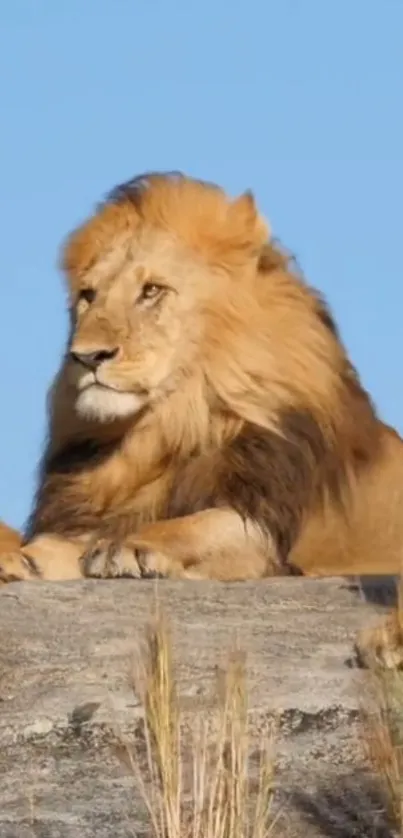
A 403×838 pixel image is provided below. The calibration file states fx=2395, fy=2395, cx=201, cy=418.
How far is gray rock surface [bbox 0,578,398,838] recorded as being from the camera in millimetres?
4109

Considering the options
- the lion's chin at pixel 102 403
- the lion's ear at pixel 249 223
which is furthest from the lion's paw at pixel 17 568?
the lion's ear at pixel 249 223

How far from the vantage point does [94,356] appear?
21.5 ft

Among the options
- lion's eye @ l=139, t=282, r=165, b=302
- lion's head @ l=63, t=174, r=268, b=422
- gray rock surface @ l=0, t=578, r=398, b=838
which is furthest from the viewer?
lion's eye @ l=139, t=282, r=165, b=302

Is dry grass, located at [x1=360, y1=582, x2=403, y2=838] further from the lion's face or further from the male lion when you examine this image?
the lion's face

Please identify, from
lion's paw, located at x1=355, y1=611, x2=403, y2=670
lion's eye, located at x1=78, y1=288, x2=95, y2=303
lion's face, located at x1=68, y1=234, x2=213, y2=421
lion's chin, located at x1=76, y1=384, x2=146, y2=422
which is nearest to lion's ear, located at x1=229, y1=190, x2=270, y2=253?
lion's face, located at x1=68, y1=234, x2=213, y2=421

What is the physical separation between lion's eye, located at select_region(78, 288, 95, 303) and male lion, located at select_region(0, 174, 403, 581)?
0.6 inches

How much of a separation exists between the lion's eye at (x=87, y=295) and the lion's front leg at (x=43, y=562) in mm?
796

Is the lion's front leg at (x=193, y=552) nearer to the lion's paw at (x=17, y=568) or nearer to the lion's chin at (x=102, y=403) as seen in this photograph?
the lion's paw at (x=17, y=568)

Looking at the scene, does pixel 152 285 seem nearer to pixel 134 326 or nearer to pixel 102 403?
pixel 134 326

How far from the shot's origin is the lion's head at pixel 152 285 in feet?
21.9

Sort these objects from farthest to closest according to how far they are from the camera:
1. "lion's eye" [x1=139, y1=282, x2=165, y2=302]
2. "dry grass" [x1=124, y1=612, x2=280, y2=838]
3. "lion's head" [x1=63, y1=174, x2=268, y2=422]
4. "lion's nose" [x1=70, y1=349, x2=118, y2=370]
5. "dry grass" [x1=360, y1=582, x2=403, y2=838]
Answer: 1. "lion's eye" [x1=139, y1=282, x2=165, y2=302]
2. "lion's head" [x1=63, y1=174, x2=268, y2=422]
3. "lion's nose" [x1=70, y1=349, x2=118, y2=370]
4. "dry grass" [x1=360, y1=582, x2=403, y2=838]
5. "dry grass" [x1=124, y1=612, x2=280, y2=838]

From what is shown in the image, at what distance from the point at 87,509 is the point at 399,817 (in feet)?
10.0

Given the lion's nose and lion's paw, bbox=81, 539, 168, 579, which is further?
the lion's nose

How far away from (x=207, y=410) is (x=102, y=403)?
1.29 feet
